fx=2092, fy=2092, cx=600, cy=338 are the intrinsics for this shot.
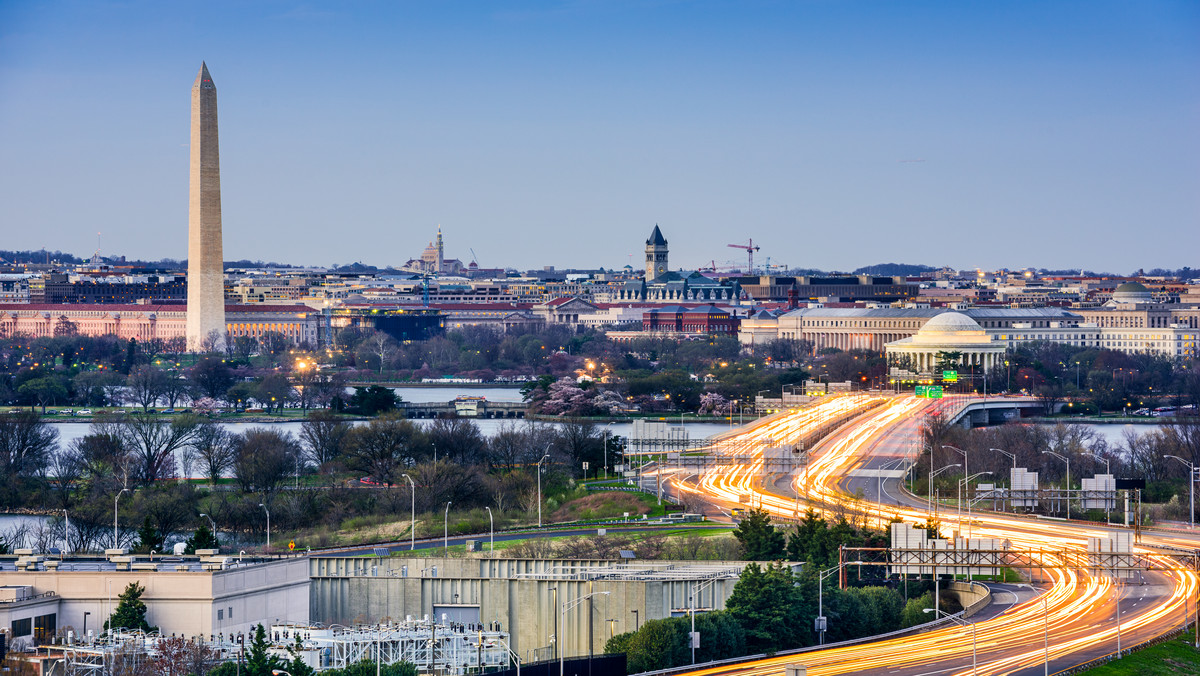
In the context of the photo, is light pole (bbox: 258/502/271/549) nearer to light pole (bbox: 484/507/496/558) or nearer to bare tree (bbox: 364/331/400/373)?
light pole (bbox: 484/507/496/558)

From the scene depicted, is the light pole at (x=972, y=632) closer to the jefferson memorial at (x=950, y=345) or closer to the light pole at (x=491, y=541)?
the light pole at (x=491, y=541)

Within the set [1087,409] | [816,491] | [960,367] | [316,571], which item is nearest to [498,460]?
[816,491]

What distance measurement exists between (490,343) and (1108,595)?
13618 cm

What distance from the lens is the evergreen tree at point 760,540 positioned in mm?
48250

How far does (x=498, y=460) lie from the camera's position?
75.0 metres

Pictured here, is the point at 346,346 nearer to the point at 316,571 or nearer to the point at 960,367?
the point at 960,367

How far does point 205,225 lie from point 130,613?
112 meters

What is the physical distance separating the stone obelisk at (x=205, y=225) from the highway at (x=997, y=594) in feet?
237

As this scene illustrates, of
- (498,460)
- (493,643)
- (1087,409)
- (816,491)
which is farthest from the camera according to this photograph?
(1087,409)

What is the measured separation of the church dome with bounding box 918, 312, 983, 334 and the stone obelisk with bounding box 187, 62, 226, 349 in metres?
51.9

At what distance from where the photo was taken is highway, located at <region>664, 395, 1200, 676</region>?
37.6 m

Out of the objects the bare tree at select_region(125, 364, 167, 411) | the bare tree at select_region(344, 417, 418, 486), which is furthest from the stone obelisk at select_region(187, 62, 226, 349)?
the bare tree at select_region(344, 417, 418, 486)

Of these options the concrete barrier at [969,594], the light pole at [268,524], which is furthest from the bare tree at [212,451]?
the concrete barrier at [969,594]

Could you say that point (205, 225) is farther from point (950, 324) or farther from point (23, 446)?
point (23, 446)
